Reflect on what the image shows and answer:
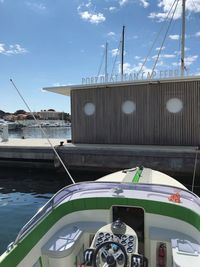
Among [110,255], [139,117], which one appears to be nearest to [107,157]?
[139,117]

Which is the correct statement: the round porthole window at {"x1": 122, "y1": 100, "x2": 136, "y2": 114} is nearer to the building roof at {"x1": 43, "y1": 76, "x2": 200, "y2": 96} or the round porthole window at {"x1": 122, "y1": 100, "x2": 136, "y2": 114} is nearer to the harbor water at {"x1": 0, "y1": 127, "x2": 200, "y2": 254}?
the building roof at {"x1": 43, "y1": 76, "x2": 200, "y2": 96}

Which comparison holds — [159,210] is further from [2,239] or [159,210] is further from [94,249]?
[2,239]

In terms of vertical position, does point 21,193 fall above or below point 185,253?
below

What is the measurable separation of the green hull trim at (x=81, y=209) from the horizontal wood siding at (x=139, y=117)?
10.4 m

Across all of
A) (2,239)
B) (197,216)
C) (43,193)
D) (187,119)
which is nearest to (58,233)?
(197,216)

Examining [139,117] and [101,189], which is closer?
[101,189]

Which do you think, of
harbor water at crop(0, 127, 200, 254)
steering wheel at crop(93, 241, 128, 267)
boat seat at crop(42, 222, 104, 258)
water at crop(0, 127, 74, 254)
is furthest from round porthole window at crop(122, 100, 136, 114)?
steering wheel at crop(93, 241, 128, 267)

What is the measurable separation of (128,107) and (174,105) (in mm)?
2310

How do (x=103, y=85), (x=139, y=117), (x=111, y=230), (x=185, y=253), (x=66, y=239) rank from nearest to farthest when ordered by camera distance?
(x=185, y=253), (x=111, y=230), (x=66, y=239), (x=139, y=117), (x=103, y=85)

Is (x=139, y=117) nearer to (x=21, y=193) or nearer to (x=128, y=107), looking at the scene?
(x=128, y=107)

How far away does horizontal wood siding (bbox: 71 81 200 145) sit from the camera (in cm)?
1384

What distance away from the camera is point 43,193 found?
11.2 m

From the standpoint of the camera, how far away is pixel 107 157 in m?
13.1

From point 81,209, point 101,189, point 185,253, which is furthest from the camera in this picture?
point 101,189
